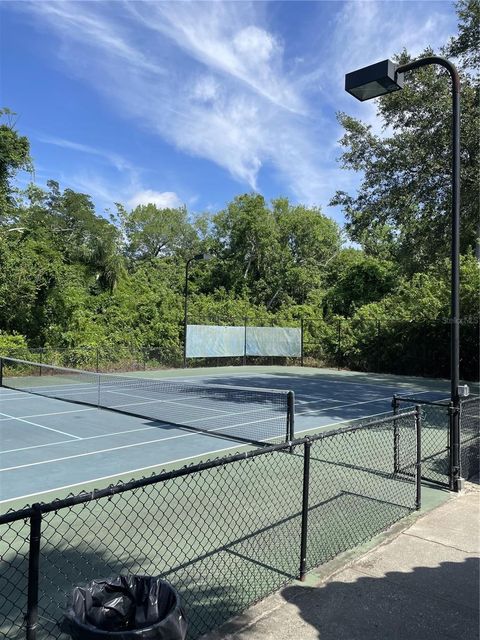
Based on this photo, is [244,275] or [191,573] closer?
[191,573]

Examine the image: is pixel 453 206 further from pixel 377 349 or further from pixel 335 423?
pixel 377 349

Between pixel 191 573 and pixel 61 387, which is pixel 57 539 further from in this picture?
pixel 61 387

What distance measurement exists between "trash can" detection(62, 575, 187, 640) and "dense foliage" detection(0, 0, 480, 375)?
14286mm

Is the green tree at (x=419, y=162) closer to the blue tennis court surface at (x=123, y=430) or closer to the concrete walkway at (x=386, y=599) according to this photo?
the blue tennis court surface at (x=123, y=430)

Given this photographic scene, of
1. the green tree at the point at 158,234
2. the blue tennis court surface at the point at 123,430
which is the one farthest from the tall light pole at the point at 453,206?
the green tree at the point at 158,234

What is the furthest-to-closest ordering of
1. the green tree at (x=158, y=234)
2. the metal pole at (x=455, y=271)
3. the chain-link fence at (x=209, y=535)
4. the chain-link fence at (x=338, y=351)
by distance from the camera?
the green tree at (x=158, y=234), the chain-link fence at (x=338, y=351), the metal pole at (x=455, y=271), the chain-link fence at (x=209, y=535)

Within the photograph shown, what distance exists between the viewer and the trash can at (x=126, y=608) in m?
2.15

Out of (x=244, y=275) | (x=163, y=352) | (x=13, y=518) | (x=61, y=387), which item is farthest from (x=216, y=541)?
(x=244, y=275)

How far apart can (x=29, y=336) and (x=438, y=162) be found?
64.2 feet

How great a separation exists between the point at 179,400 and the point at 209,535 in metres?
9.63

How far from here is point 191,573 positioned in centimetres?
408

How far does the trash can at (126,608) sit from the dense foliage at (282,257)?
562 inches

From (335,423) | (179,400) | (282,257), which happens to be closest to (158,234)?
(282,257)

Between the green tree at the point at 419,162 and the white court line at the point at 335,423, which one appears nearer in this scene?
the white court line at the point at 335,423
